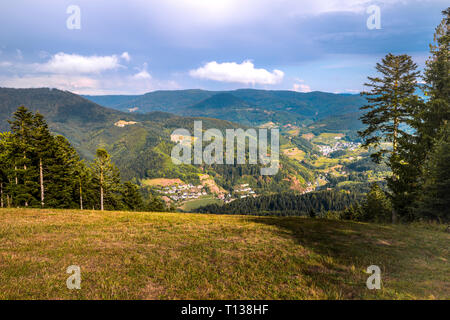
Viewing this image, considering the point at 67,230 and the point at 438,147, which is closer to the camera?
the point at 67,230

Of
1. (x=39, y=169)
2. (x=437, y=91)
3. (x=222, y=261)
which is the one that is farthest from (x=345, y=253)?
(x=39, y=169)

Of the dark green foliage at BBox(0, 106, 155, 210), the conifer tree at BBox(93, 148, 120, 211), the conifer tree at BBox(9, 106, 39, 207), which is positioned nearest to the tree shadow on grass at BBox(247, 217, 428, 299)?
the conifer tree at BBox(93, 148, 120, 211)

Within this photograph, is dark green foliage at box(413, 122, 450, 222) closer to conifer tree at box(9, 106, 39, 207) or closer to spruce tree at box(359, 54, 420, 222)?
spruce tree at box(359, 54, 420, 222)

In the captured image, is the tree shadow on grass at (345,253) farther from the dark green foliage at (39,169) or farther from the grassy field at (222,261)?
the dark green foliage at (39,169)

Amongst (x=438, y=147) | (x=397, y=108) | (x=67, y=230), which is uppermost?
(x=397, y=108)

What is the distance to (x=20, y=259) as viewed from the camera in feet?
35.3

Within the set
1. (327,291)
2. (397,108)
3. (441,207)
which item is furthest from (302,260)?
(397,108)

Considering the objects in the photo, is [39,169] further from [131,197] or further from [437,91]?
[437,91]

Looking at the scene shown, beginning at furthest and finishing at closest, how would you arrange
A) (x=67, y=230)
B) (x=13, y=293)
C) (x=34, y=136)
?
(x=34, y=136) < (x=67, y=230) < (x=13, y=293)

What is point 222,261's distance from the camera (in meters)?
10.8

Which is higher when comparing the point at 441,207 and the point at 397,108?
the point at 397,108
